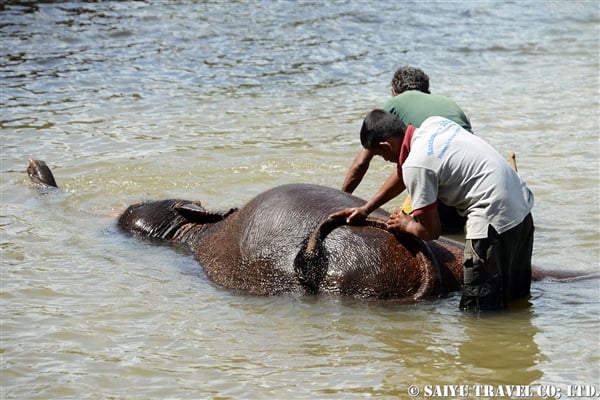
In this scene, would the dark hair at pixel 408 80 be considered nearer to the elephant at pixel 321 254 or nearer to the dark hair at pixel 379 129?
the elephant at pixel 321 254

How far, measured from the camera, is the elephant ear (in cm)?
716

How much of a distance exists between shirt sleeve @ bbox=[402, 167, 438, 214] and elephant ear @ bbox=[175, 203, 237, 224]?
1.98 m

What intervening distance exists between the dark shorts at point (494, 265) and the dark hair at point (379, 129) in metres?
0.75

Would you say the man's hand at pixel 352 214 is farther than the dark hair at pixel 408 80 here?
No

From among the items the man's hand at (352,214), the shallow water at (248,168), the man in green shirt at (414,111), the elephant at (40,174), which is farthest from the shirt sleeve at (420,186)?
the elephant at (40,174)

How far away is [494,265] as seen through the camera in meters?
5.64

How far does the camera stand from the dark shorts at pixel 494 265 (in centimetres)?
560

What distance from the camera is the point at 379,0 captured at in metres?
21.4

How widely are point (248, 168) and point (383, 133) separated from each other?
4518 millimetres

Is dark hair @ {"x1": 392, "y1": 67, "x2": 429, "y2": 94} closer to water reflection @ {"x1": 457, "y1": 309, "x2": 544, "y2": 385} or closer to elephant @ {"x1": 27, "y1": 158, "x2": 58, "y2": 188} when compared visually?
water reflection @ {"x1": 457, "y1": 309, "x2": 544, "y2": 385}

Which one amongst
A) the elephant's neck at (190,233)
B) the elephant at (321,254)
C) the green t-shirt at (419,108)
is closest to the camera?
the elephant at (321,254)

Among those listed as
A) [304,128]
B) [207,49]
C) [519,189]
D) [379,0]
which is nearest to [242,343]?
[519,189]

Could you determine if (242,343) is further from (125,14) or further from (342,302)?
(125,14)

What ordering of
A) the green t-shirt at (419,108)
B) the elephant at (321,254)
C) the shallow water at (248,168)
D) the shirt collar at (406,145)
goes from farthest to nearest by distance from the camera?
1. the green t-shirt at (419,108)
2. the elephant at (321,254)
3. the shirt collar at (406,145)
4. the shallow water at (248,168)
